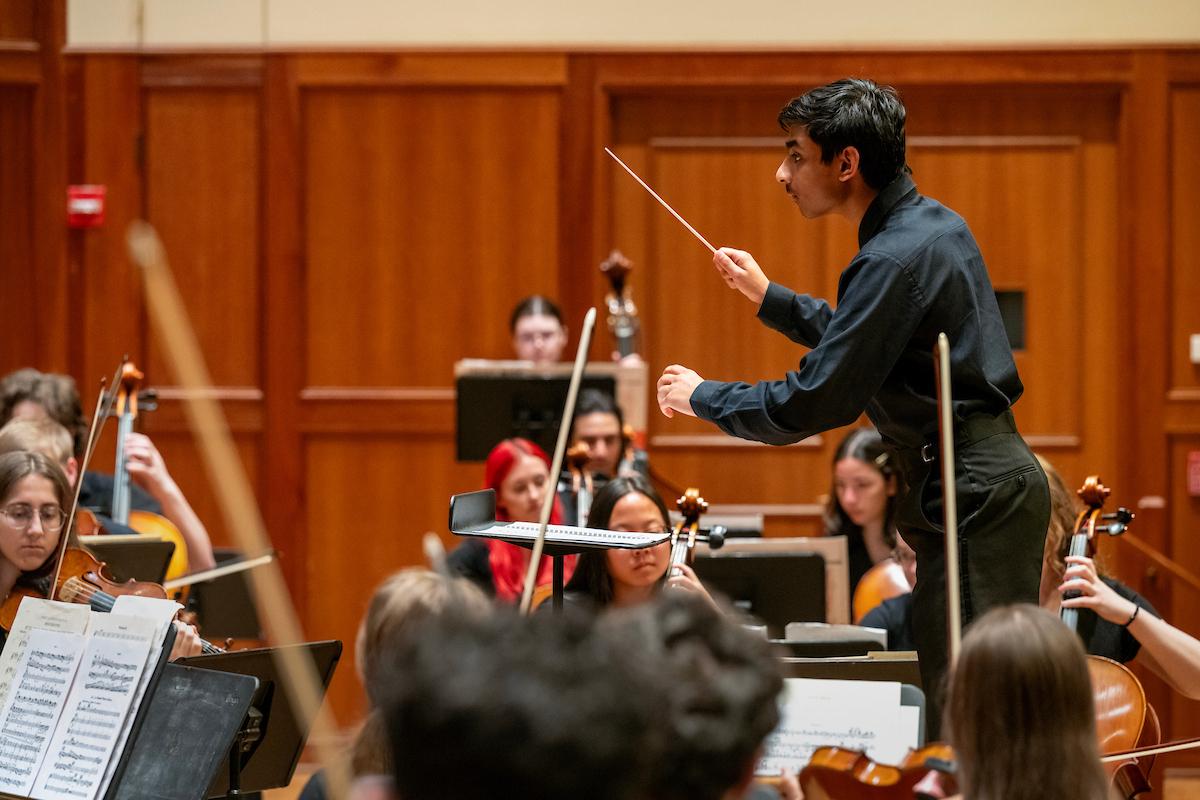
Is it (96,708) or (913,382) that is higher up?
(913,382)

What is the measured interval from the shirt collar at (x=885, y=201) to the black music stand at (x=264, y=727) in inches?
47.6

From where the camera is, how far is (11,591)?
3070 mm

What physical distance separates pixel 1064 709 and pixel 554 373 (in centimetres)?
321

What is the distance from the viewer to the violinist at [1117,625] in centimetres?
293

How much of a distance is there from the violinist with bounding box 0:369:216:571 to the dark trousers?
236 cm

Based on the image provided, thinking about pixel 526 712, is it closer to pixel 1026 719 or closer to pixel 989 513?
pixel 1026 719

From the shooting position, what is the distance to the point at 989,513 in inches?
95.3

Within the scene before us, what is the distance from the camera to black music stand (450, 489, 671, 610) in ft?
7.34

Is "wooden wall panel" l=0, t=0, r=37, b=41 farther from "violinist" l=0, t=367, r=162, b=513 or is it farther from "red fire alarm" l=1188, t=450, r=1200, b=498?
"red fire alarm" l=1188, t=450, r=1200, b=498

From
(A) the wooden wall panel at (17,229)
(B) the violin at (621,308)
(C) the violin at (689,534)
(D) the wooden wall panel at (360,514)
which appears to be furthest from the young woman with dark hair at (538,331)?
(A) the wooden wall panel at (17,229)

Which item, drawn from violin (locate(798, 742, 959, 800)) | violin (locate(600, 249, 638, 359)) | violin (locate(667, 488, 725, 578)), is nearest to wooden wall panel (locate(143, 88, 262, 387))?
violin (locate(600, 249, 638, 359))

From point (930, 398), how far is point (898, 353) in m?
0.09

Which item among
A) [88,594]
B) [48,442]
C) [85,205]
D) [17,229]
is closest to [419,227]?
[85,205]

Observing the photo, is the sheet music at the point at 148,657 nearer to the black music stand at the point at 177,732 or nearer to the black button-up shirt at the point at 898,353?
the black music stand at the point at 177,732
